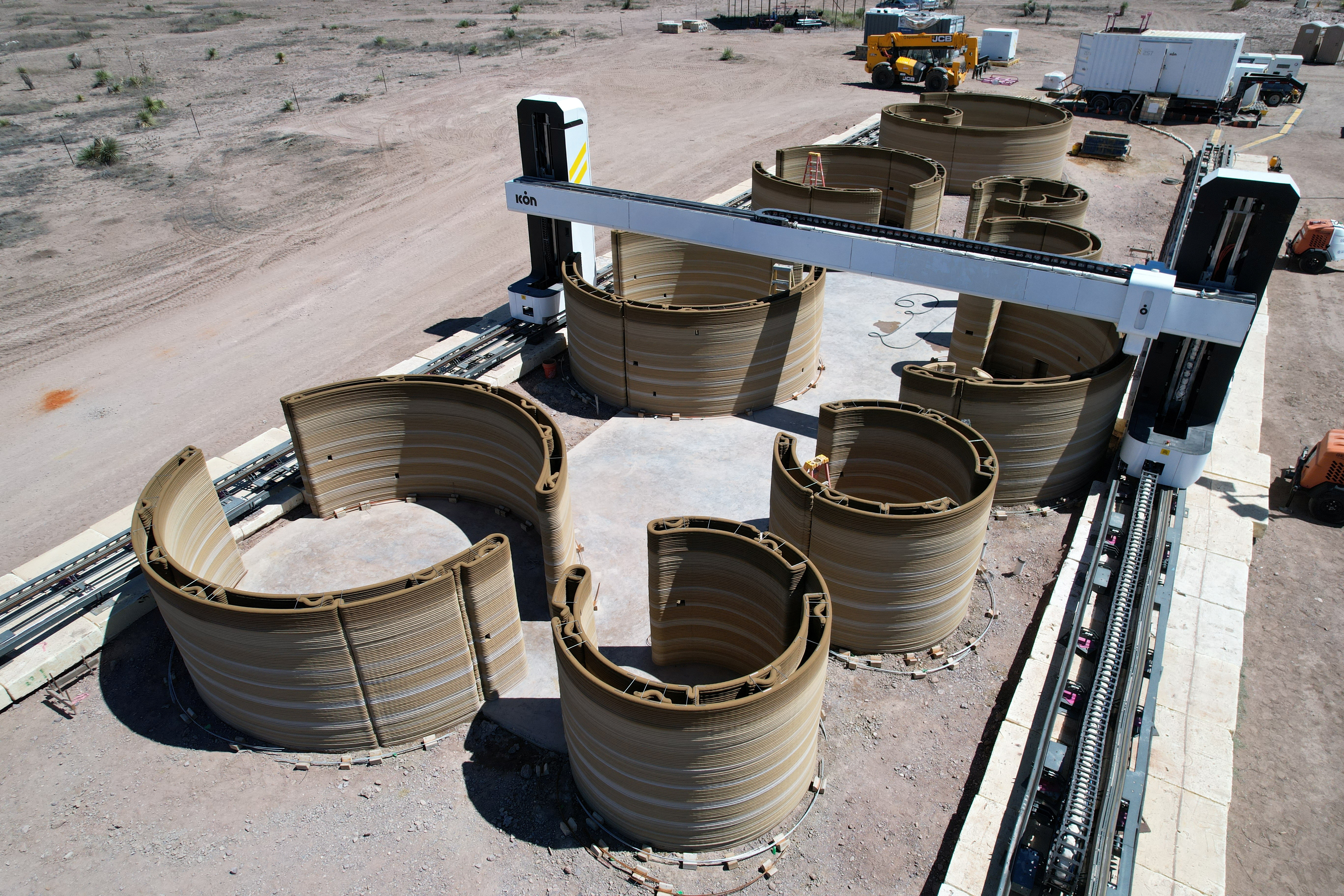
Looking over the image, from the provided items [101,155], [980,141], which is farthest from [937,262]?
[101,155]

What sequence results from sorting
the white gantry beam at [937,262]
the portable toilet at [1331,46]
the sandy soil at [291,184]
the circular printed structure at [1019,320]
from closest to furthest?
1. the white gantry beam at [937,262]
2. the circular printed structure at [1019,320]
3. the sandy soil at [291,184]
4. the portable toilet at [1331,46]

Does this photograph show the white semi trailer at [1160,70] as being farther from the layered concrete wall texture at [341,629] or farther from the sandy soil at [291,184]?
the layered concrete wall texture at [341,629]

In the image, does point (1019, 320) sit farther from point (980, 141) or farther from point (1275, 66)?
point (1275, 66)

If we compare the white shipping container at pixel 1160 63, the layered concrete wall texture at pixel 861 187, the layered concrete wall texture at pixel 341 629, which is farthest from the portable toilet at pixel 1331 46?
the layered concrete wall texture at pixel 341 629

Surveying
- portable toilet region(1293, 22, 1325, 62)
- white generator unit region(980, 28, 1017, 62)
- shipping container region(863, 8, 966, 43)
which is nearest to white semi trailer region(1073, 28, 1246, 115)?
shipping container region(863, 8, 966, 43)

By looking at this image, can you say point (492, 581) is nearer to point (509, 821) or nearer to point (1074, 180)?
point (509, 821)

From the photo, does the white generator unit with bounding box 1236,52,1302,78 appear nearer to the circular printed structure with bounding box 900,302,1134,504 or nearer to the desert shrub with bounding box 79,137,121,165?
the circular printed structure with bounding box 900,302,1134,504

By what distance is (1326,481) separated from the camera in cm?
1914

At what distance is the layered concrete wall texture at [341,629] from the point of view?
13.2 m

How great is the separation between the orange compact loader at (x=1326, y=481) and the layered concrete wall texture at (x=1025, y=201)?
9.93 meters

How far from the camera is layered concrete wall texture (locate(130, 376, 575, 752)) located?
43.2 feet

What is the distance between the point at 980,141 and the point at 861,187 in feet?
18.6

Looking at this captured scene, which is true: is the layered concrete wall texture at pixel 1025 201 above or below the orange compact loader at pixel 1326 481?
above

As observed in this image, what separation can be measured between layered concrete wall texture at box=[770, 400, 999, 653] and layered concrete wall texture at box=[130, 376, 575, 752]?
4.56 metres
